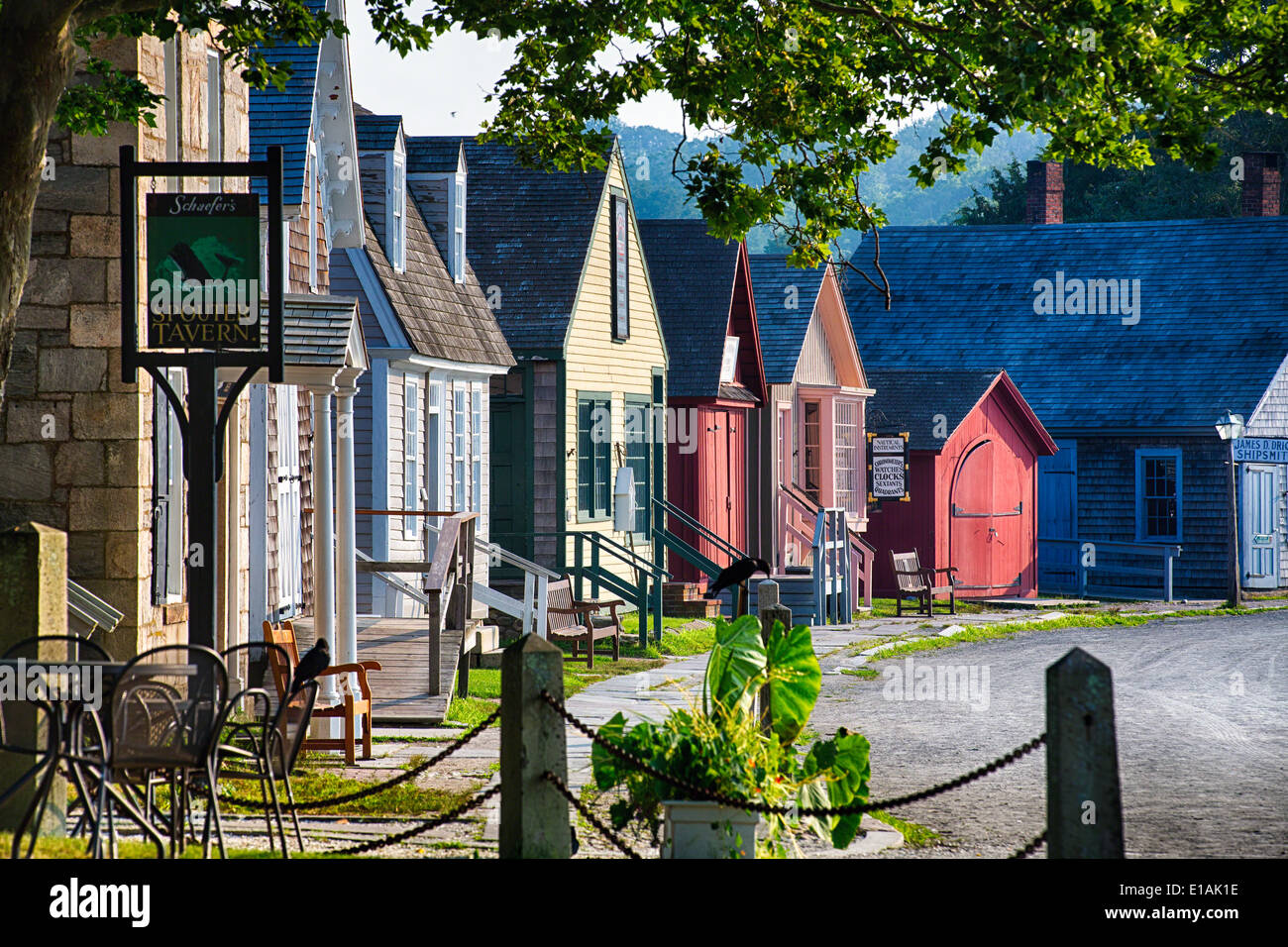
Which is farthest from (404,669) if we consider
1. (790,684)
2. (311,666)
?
(790,684)

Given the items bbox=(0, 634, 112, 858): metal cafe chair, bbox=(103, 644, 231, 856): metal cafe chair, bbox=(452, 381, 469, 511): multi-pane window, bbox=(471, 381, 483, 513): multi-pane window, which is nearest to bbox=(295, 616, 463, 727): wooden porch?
bbox=(452, 381, 469, 511): multi-pane window

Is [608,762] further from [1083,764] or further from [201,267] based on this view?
[201,267]

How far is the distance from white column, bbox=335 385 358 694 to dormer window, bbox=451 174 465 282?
28.0ft

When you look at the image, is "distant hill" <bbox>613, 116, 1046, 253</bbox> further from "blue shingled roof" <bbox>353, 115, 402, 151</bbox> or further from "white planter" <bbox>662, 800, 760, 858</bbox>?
"white planter" <bbox>662, 800, 760, 858</bbox>

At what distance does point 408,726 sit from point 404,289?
7392 mm

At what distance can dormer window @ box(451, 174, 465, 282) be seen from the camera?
20953mm

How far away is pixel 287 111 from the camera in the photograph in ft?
50.8

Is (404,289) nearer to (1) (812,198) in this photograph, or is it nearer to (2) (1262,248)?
(1) (812,198)

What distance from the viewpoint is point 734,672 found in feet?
24.8

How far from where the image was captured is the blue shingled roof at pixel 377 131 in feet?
61.8

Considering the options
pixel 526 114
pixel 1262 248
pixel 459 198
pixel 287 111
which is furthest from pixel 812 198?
pixel 1262 248

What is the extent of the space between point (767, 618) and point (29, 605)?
420cm

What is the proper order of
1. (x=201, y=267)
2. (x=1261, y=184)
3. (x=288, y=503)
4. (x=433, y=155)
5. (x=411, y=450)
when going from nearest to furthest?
(x=201, y=267)
(x=288, y=503)
(x=411, y=450)
(x=433, y=155)
(x=1261, y=184)

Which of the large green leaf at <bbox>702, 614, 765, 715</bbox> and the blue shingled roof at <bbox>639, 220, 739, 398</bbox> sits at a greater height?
the blue shingled roof at <bbox>639, 220, 739, 398</bbox>
